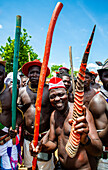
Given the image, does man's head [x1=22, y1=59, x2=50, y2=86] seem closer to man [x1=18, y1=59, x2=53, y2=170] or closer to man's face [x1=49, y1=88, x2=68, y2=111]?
man [x1=18, y1=59, x2=53, y2=170]

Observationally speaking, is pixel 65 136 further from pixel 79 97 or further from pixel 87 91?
pixel 87 91

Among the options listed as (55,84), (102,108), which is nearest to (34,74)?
(55,84)

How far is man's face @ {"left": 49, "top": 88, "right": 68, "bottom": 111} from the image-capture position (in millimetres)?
2021

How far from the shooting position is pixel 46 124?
3066mm

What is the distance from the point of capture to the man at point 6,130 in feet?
8.52

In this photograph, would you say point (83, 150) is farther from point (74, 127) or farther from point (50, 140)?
point (74, 127)

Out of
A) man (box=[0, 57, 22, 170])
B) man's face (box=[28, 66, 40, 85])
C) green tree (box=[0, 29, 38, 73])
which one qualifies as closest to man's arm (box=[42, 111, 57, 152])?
man (box=[0, 57, 22, 170])

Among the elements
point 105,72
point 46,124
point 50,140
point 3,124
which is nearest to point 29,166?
point 46,124

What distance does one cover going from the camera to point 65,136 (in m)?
1.96

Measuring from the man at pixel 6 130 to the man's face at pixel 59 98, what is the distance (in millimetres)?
1004

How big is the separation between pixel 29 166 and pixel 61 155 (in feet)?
6.12

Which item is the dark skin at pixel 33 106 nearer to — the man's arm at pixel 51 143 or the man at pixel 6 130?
the man at pixel 6 130

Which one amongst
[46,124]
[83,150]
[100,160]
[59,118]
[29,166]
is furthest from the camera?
[29,166]

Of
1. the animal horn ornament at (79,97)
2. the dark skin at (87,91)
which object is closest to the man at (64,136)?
the animal horn ornament at (79,97)
